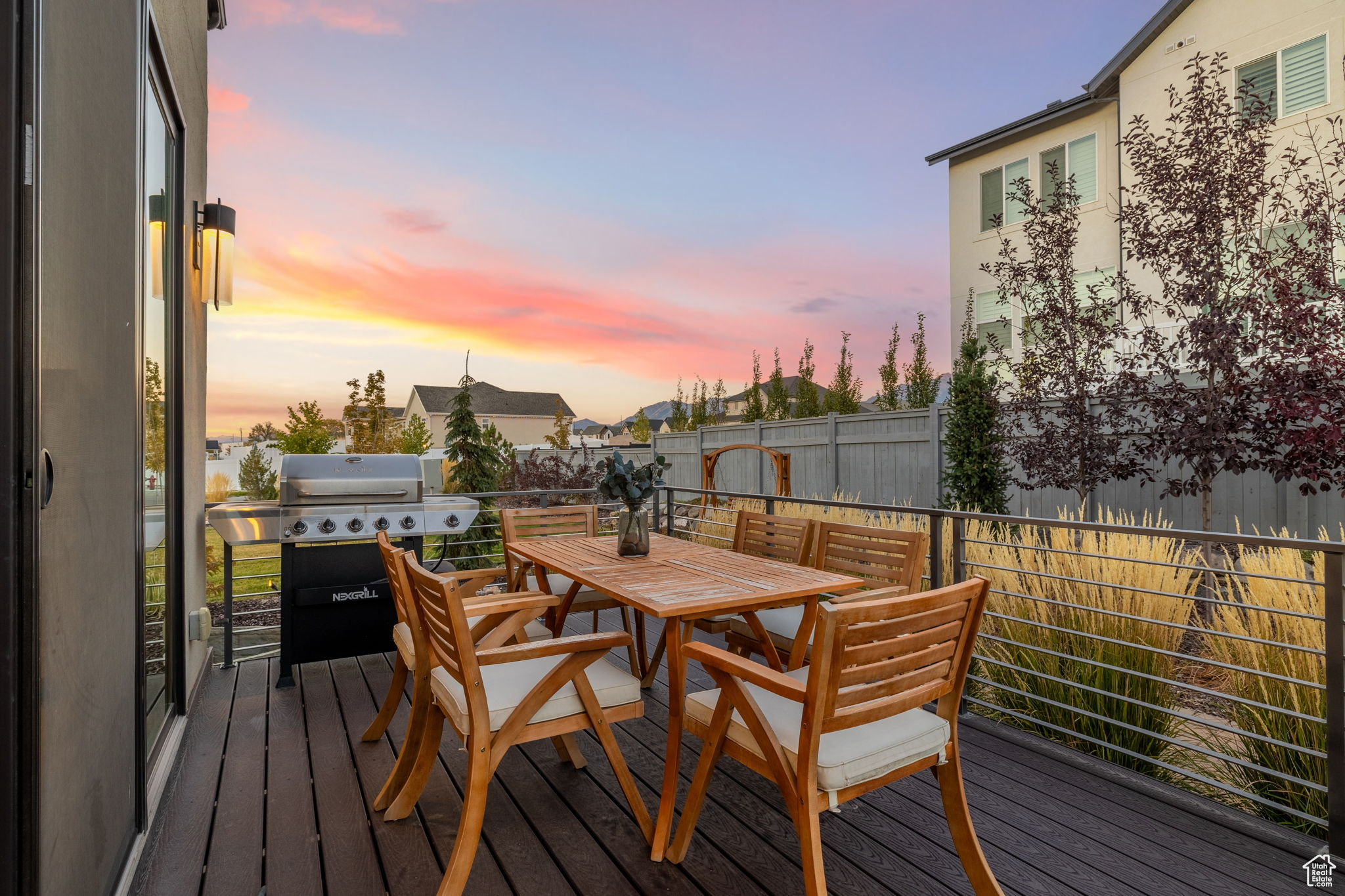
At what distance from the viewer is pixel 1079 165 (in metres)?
10.1

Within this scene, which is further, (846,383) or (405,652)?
(846,383)

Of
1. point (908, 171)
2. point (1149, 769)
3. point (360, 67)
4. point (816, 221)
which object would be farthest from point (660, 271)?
point (1149, 769)

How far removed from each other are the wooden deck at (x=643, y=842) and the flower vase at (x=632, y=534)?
80cm

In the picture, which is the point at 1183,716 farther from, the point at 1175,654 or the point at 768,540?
the point at 768,540

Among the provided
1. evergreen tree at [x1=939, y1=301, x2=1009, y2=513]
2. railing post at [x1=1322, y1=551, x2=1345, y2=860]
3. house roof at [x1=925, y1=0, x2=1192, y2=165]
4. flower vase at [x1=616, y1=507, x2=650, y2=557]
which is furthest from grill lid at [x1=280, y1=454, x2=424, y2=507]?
house roof at [x1=925, y1=0, x2=1192, y2=165]

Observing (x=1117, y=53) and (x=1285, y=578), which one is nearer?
(x=1285, y=578)

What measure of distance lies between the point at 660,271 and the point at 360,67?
5.14 metres

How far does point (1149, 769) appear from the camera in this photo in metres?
2.67

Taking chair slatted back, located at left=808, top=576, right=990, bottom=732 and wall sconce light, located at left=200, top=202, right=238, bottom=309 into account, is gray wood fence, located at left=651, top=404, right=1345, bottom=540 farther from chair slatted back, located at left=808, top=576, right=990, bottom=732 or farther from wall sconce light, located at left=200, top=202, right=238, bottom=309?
chair slatted back, located at left=808, top=576, right=990, bottom=732

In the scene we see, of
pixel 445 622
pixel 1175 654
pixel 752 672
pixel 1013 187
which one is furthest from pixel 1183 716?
pixel 1013 187

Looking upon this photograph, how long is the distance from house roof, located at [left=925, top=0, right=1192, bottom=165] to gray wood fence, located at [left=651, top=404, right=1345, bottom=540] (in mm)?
4990

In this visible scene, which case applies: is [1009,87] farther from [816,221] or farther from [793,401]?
[793,401]

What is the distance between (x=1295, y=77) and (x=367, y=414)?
37.0ft

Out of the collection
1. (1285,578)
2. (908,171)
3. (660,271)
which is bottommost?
(1285,578)
